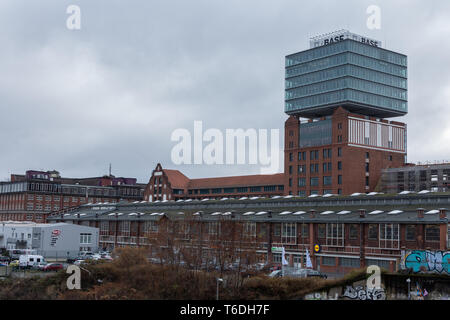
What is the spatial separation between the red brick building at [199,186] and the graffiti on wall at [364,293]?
11149cm

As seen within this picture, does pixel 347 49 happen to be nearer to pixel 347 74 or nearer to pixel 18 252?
pixel 347 74

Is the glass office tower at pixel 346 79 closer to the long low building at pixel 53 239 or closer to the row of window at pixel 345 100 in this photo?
the row of window at pixel 345 100

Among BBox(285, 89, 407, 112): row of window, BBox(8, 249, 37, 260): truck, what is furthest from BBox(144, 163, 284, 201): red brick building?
BBox(8, 249, 37, 260): truck

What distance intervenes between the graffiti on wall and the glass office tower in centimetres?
9576

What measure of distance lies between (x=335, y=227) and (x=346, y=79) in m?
74.1

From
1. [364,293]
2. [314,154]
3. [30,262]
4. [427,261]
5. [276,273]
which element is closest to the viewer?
[364,293]

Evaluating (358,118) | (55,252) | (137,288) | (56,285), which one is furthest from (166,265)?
(358,118)

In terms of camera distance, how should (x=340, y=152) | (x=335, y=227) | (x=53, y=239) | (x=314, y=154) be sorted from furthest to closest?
(x=314, y=154) → (x=340, y=152) → (x=53, y=239) → (x=335, y=227)

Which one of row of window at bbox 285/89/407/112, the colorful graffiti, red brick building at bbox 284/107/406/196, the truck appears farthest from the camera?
row of window at bbox 285/89/407/112

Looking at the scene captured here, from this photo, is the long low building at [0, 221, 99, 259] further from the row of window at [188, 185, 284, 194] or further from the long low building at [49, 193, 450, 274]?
the row of window at [188, 185, 284, 194]

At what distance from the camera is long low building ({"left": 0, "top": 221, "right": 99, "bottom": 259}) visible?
99812mm

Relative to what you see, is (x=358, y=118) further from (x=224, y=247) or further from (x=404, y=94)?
(x=224, y=247)

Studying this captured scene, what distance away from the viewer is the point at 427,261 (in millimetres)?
57531

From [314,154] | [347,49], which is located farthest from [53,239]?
[347,49]
